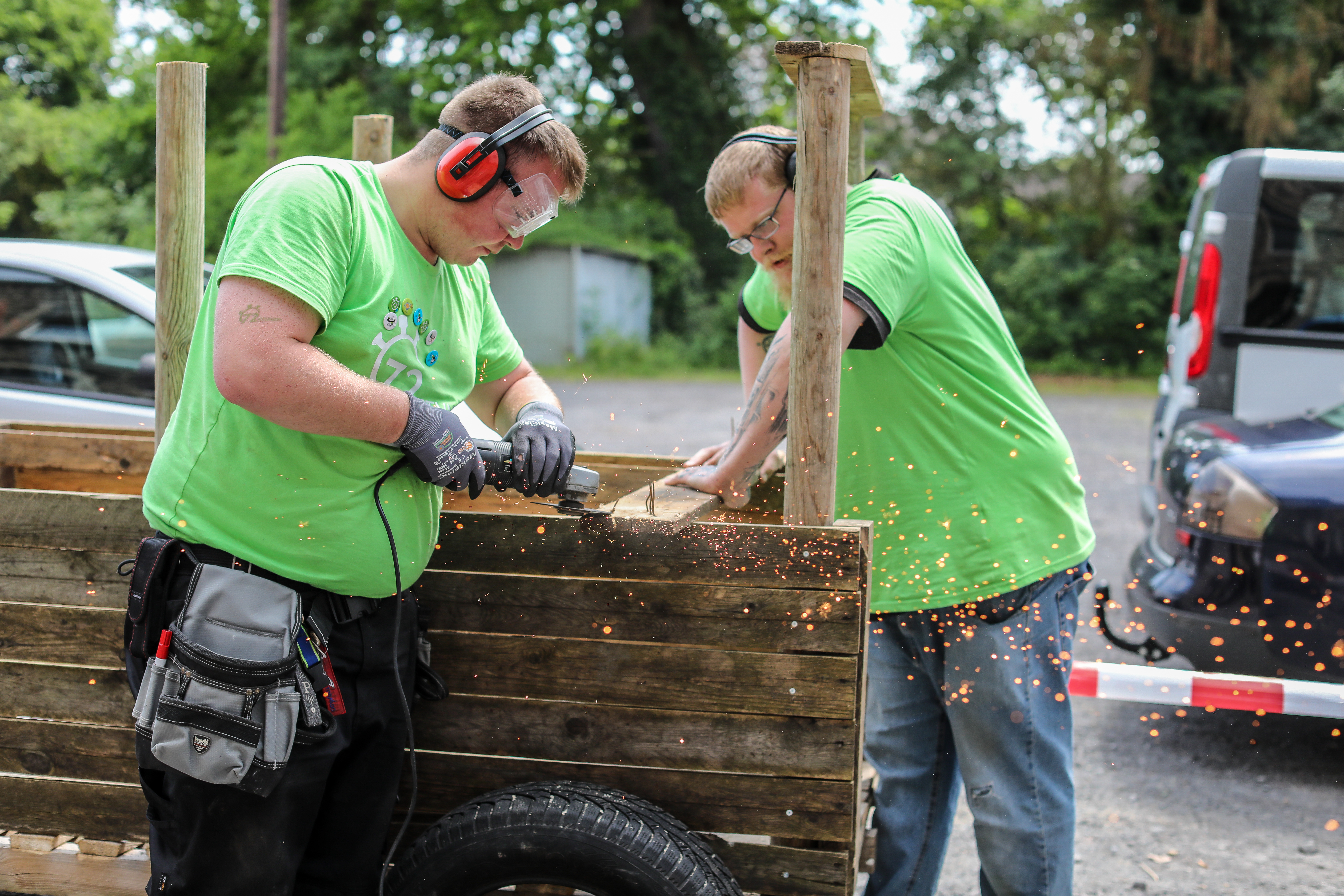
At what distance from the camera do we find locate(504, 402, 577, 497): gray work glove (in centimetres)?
189

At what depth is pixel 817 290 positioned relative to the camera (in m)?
1.88

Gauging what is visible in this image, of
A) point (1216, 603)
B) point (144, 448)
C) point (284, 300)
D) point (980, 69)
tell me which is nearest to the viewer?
point (284, 300)

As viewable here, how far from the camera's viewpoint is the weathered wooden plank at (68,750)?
2178 mm

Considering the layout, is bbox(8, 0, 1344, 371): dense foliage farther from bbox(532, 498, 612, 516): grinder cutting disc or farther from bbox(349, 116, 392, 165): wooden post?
bbox(532, 498, 612, 516): grinder cutting disc

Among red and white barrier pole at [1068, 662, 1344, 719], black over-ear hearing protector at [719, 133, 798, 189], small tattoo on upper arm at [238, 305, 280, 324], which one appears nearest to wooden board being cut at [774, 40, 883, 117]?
black over-ear hearing protector at [719, 133, 798, 189]

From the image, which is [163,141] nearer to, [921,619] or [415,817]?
[415,817]

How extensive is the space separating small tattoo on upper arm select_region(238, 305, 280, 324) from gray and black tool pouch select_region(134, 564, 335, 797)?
44 centimetres

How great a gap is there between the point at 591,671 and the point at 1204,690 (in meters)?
2.13

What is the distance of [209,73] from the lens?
24375mm

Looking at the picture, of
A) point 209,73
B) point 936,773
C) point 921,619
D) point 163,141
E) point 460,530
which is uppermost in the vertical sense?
point 209,73

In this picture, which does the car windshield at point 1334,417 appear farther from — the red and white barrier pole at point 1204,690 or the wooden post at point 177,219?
the wooden post at point 177,219

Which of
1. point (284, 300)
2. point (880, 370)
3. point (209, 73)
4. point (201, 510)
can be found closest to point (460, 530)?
point (201, 510)

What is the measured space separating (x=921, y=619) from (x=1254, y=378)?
4166 mm

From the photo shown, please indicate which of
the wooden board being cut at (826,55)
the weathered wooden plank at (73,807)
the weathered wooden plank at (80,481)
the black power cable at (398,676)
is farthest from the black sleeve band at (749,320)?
the weathered wooden plank at (80,481)
